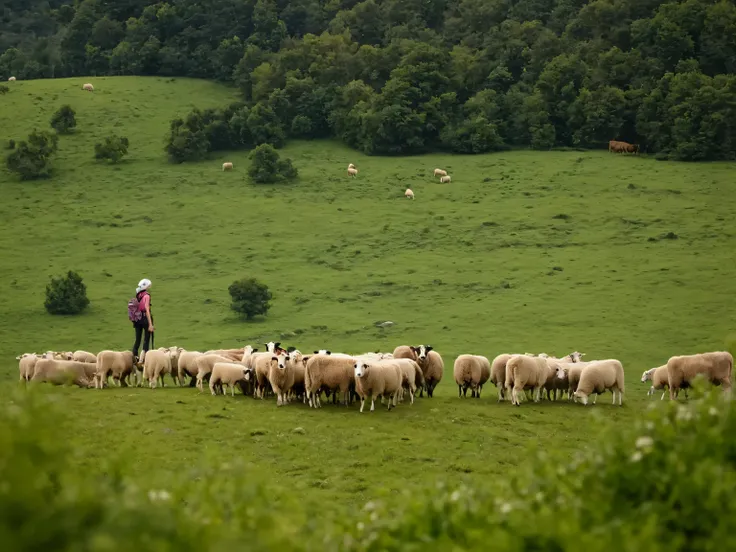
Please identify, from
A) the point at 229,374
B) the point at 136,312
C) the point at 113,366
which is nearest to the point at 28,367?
the point at 113,366

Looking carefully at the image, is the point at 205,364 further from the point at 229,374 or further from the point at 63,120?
the point at 63,120

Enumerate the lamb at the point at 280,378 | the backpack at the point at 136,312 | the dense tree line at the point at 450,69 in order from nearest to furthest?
the lamb at the point at 280,378 < the backpack at the point at 136,312 < the dense tree line at the point at 450,69

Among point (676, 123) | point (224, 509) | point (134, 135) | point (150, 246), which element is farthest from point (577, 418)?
point (134, 135)

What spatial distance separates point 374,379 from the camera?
1994 centimetres

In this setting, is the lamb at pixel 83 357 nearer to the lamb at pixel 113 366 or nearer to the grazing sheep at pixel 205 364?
the lamb at pixel 113 366

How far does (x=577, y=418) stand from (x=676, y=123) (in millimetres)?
47464

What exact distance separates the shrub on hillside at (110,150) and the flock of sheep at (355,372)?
44.7 metres

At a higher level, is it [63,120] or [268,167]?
[63,120]

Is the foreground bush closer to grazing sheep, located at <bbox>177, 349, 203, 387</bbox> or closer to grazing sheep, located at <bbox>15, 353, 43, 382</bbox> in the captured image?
grazing sheep, located at <bbox>177, 349, 203, 387</bbox>

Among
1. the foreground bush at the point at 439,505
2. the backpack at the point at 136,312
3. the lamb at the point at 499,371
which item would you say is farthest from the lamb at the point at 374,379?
the foreground bush at the point at 439,505

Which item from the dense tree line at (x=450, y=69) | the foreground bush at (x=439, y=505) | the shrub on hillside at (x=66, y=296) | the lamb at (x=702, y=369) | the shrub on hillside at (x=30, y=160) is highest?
the dense tree line at (x=450, y=69)

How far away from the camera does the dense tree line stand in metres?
67.4

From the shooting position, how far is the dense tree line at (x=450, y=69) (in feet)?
221

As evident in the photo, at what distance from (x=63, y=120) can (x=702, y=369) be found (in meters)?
58.8
